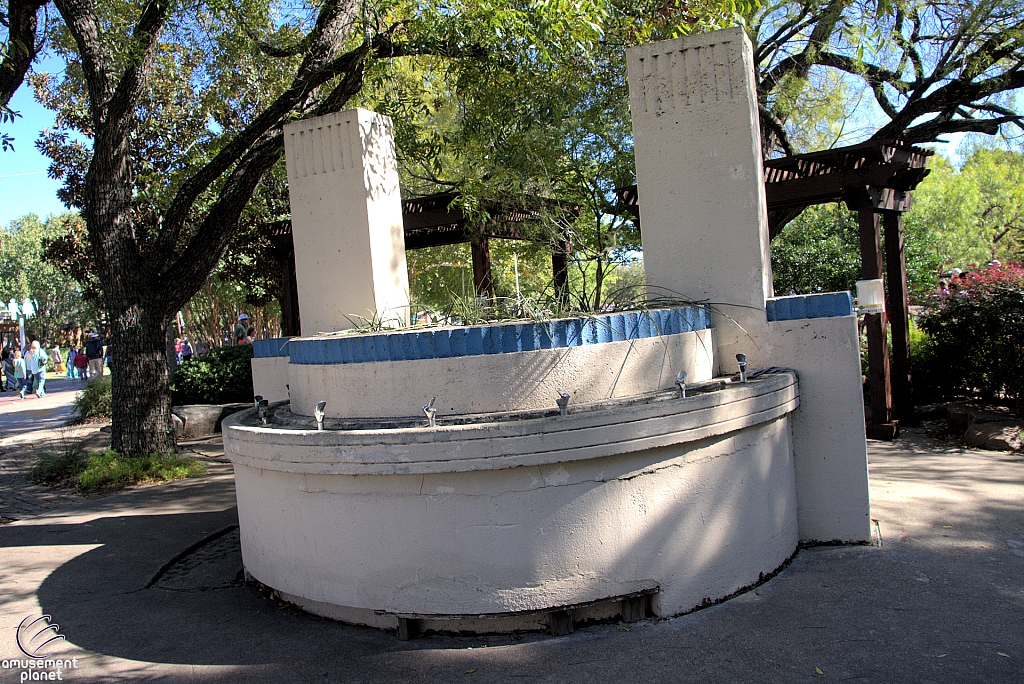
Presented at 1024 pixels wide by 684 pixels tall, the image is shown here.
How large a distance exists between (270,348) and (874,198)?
7.05 meters

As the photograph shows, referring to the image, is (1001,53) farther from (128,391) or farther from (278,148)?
(128,391)

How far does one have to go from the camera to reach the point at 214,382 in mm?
12945

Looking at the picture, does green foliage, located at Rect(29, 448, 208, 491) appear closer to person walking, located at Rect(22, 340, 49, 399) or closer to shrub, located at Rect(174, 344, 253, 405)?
shrub, located at Rect(174, 344, 253, 405)

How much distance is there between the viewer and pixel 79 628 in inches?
171

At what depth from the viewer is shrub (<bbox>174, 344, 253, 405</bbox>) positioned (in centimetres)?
1295

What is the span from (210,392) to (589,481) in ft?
35.0

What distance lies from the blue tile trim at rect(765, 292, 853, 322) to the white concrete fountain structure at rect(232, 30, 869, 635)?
14 millimetres

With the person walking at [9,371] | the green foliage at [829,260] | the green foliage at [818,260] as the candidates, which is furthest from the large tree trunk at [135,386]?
the person walking at [9,371]

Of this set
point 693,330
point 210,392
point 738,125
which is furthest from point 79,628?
point 210,392

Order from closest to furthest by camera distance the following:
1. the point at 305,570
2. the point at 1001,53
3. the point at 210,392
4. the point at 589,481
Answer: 1. the point at 589,481
2. the point at 305,570
3. the point at 1001,53
4. the point at 210,392

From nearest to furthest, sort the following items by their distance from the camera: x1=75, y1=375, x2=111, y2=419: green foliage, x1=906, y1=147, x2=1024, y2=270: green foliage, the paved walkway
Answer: the paved walkway < x1=75, y1=375, x2=111, y2=419: green foliage < x1=906, y1=147, x2=1024, y2=270: green foliage

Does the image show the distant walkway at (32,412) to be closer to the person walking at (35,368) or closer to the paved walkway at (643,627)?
the person walking at (35,368)

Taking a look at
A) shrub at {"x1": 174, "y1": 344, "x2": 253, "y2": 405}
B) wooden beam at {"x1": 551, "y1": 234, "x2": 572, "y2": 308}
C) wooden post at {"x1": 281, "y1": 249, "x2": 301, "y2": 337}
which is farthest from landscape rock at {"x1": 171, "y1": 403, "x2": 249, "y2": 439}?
wooden beam at {"x1": 551, "y1": 234, "x2": 572, "y2": 308}

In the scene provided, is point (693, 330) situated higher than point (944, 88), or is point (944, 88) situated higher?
point (944, 88)
